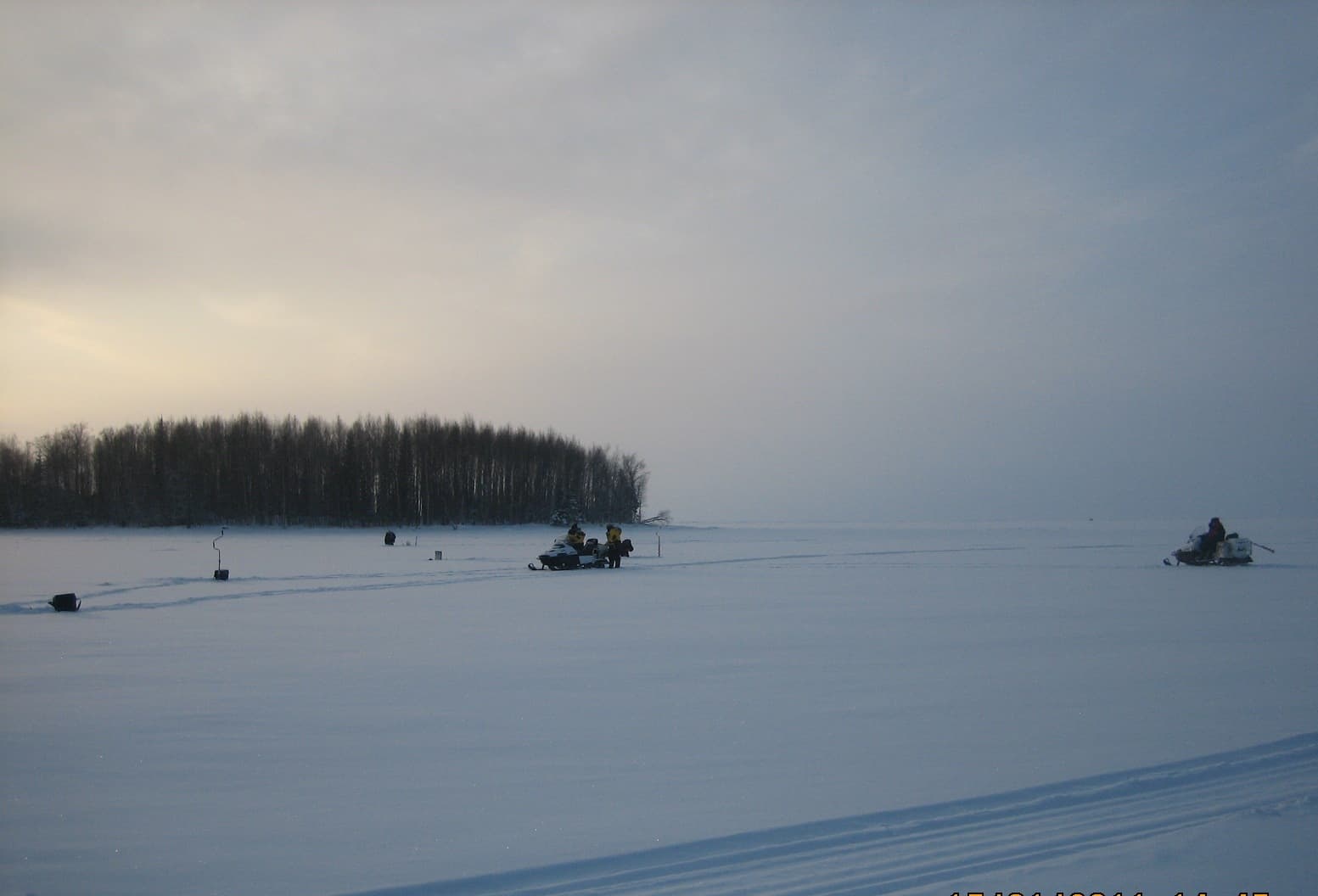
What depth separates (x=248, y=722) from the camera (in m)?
7.69

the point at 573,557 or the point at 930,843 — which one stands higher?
the point at 573,557

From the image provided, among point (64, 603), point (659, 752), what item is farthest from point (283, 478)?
point (659, 752)

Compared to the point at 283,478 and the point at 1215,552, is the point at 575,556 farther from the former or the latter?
the point at 283,478

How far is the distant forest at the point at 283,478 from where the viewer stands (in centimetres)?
7569

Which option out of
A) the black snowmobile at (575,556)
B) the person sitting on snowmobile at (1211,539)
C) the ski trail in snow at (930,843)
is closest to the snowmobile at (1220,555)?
the person sitting on snowmobile at (1211,539)

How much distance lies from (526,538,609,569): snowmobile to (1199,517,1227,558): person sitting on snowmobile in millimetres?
18990

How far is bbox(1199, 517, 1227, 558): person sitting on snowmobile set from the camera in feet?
95.8

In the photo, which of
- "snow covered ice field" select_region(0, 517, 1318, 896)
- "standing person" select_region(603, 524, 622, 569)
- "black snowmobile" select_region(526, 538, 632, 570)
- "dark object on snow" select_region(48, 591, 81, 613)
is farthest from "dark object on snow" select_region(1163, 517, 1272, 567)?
"dark object on snow" select_region(48, 591, 81, 613)

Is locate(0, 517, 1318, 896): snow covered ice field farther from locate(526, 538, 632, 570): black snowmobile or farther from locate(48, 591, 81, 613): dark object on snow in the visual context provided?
locate(526, 538, 632, 570): black snowmobile

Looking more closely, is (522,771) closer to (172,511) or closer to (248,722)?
(248,722)

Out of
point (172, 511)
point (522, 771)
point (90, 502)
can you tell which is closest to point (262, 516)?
point (172, 511)

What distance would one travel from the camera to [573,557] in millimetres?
27656

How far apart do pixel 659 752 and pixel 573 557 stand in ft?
68.9

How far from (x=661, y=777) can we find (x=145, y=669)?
703 cm
